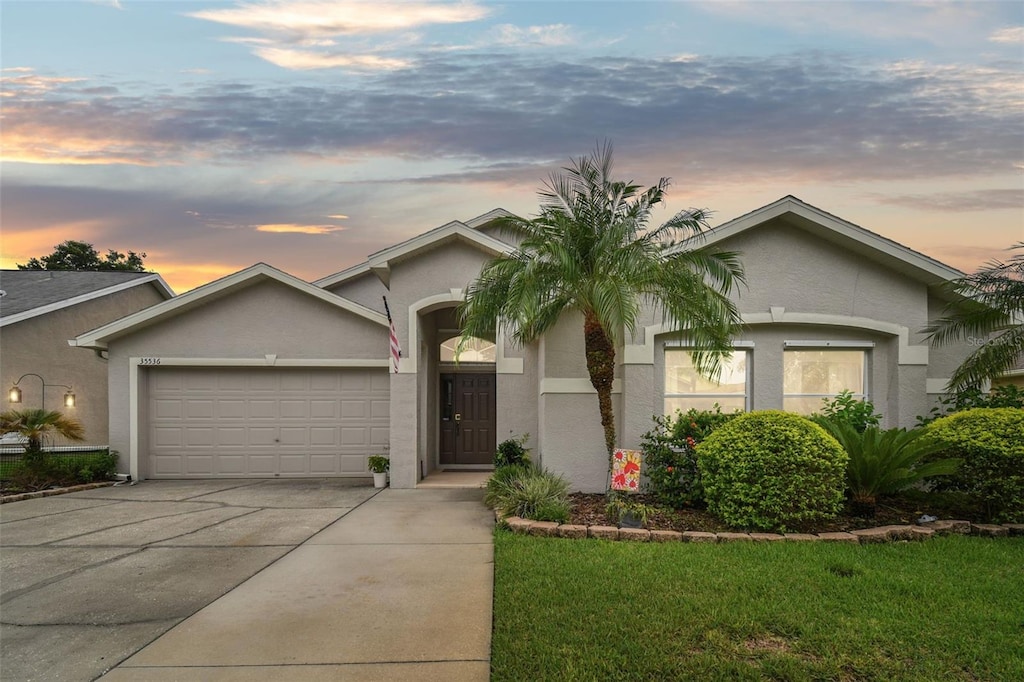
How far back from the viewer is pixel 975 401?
35.9 feet

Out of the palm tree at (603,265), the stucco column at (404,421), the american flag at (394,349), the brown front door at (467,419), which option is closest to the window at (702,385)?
the palm tree at (603,265)

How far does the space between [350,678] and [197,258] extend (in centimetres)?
1797

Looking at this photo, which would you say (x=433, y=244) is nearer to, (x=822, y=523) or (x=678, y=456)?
(x=678, y=456)

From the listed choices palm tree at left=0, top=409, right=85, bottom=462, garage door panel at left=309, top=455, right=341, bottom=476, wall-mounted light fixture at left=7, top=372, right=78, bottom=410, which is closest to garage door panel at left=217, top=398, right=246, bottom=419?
garage door panel at left=309, top=455, right=341, bottom=476

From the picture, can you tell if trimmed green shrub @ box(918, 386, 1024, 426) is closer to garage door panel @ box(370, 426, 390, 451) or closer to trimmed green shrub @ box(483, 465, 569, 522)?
trimmed green shrub @ box(483, 465, 569, 522)

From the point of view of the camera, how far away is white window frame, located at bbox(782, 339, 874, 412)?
11453 mm

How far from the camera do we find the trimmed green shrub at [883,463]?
29.5 ft

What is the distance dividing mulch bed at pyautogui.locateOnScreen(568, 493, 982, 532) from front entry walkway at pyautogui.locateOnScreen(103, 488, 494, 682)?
1.82 metres

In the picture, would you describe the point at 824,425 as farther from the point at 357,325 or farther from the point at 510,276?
the point at 357,325

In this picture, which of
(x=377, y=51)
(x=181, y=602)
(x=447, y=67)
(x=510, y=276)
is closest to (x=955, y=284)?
(x=510, y=276)

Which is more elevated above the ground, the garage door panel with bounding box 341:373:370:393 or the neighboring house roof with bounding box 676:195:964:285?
the neighboring house roof with bounding box 676:195:964:285

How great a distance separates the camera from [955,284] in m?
10.8

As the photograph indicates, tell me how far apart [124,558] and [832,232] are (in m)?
11.2

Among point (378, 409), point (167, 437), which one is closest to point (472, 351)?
point (378, 409)
